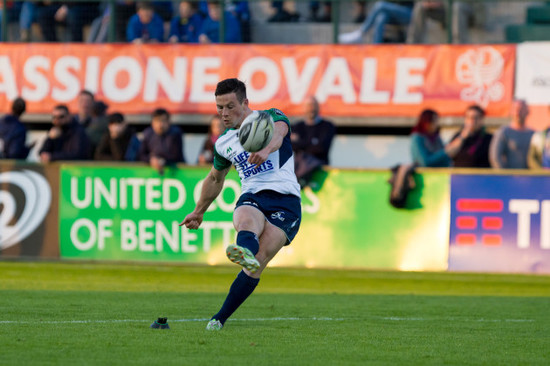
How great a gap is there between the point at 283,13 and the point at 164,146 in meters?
4.92

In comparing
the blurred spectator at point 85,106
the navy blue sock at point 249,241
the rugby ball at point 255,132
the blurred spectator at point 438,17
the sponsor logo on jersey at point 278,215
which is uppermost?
→ the blurred spectator at point 438,17

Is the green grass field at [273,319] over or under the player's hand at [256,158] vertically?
under

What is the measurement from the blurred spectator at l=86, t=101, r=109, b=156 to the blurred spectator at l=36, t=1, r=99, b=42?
9.73 feet

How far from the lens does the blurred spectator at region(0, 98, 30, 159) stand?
16.8 meters

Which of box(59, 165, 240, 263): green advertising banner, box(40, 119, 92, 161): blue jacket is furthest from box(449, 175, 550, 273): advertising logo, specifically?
box(40, 119, 92, 161): blue jacket

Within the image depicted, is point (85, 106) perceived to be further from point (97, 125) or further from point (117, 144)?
point (117, 144)

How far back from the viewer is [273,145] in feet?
26.9

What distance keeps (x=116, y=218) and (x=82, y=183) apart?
0.74 m

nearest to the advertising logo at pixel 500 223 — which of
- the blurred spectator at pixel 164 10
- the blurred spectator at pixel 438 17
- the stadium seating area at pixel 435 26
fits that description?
the blurred spectator at pixel 438 17

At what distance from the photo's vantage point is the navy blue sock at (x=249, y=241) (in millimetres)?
8070

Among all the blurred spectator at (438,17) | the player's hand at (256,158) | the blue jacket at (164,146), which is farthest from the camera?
the blurred spectator at (438,17)

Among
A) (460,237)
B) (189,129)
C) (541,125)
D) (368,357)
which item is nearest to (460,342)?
(368,357)

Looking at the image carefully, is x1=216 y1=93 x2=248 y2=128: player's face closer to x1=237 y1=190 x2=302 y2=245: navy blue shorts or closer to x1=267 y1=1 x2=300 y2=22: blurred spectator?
x1=237 y1=190 x2=302 y2=245: navy blue shorts

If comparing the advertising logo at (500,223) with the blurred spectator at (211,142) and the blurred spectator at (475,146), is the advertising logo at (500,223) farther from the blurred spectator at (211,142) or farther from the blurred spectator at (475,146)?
the blurred spectator at (211,142)
